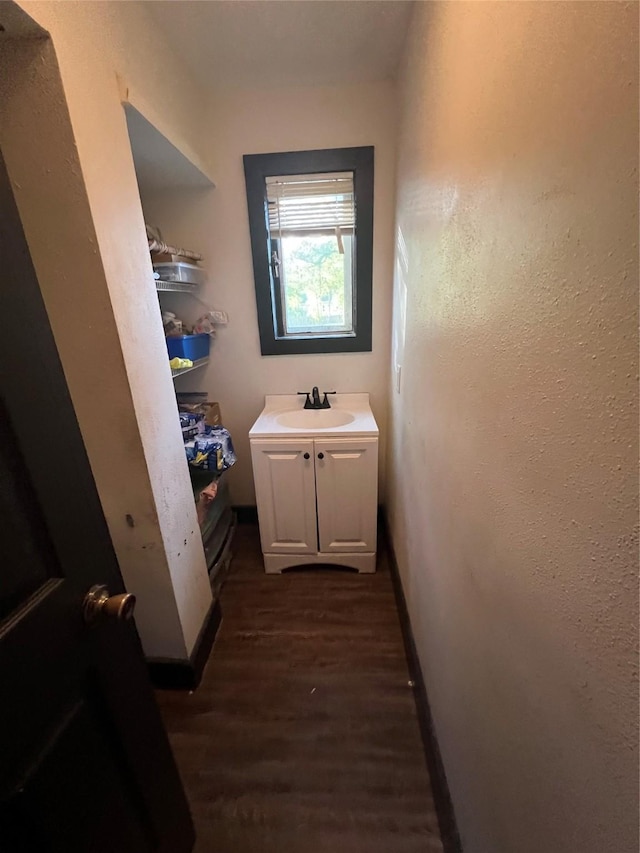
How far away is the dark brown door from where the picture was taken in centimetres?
49

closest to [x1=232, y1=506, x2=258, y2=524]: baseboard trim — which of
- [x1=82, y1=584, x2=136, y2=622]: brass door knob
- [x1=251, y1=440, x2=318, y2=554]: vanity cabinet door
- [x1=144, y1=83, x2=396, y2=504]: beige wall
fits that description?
[x1=144, y1=83, x2=396, y2=504]: beige wall

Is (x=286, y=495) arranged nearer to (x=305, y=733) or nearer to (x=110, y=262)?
(x=305, y=733)

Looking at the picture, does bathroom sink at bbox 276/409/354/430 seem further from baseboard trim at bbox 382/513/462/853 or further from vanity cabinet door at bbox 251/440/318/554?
baseboard trim at bbox 382/513/462/853

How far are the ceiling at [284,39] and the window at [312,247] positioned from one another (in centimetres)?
28

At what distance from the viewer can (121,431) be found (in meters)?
1.09

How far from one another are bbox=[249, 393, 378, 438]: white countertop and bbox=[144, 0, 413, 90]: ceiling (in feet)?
4.79

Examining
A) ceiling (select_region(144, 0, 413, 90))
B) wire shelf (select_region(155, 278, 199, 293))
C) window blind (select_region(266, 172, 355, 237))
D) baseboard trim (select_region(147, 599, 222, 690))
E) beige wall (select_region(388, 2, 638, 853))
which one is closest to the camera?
beige wall (select_region(388, 2, 638, 853))

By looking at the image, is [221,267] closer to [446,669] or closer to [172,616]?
[172,616]

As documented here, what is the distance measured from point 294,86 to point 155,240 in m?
0.98

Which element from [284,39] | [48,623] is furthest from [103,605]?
[284,39]

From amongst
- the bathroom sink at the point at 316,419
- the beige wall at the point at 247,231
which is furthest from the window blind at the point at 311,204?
the bathroom sink at the point at 316,419

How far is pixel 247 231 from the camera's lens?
1.92 metres

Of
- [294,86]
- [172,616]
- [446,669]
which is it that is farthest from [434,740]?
[294,86]

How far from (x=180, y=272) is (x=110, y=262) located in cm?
76
